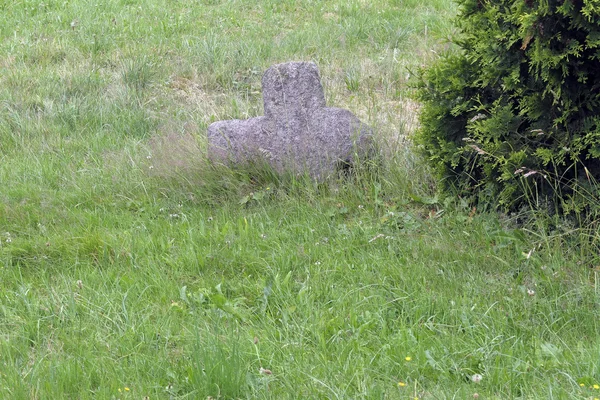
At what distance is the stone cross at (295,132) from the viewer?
599 centimetres

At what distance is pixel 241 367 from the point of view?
11.0 feet

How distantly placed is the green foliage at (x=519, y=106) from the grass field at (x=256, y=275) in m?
0.24

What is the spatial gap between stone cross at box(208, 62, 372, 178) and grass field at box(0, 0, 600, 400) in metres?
0.19

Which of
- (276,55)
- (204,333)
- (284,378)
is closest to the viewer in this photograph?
(284,378)

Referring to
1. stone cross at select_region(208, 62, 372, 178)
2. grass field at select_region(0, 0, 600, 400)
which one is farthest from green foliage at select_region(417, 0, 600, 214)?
stone cross at select_region(208, 62, 372, 178)

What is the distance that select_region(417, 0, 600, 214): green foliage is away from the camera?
14.4ft

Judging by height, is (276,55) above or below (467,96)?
below

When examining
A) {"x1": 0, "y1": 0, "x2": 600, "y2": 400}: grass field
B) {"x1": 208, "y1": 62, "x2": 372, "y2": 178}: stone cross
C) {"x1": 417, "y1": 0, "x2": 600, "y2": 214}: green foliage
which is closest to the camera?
{"x1": 0, "y1": 0, "x2": 600, "y2": 400}: grass field

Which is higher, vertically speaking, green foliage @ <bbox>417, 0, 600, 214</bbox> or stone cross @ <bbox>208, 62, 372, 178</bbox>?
green foliage @ <bbox>417, 0, 600, 214</bbox>

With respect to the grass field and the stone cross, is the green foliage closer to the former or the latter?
the grass field

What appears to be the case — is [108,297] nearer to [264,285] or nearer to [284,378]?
[264,285]

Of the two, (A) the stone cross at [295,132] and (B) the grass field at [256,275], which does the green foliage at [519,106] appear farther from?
(A) the stone cross at [295,132]

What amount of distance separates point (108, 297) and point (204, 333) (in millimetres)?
775

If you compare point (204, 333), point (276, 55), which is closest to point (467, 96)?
point (204, 333)
